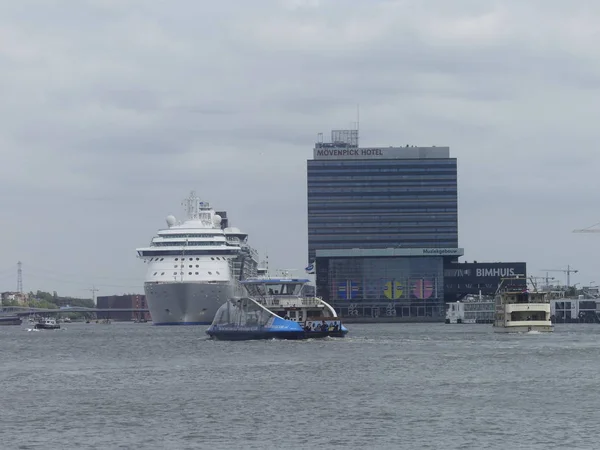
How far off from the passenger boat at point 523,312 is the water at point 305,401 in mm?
59499

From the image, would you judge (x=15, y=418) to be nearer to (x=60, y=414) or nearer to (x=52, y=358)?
(x=60, y=414)

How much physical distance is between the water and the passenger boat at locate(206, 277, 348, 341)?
75.1ft

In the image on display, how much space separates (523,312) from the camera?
582 feet

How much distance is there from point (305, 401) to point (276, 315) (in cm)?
6999

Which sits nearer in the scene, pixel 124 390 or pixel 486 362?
pixel 124 390

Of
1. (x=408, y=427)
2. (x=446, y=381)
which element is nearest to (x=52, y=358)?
(x=446, y=381)

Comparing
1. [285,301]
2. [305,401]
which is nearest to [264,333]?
[285,301]

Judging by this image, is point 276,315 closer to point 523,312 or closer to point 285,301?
point 285,301

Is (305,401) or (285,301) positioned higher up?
(285,301)

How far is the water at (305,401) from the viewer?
55531 millimetres

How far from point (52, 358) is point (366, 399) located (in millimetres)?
55002

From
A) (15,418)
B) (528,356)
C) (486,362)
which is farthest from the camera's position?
(528,356)

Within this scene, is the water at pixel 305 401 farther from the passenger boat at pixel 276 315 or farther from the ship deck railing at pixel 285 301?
the ship deck railing at pixel 285 301

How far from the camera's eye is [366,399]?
7056 cm
